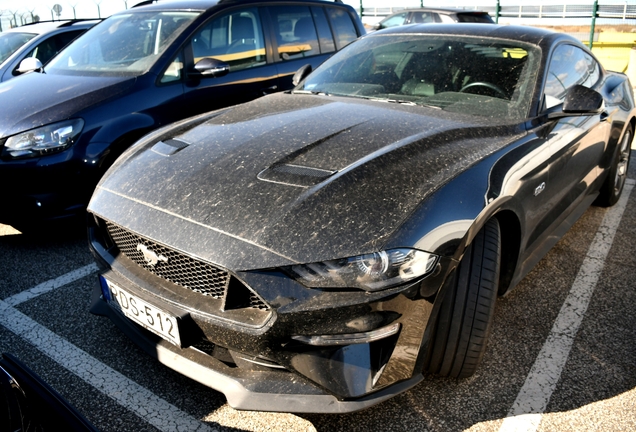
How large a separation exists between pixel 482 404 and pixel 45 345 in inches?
81.2

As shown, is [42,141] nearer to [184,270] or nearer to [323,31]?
[184,270]

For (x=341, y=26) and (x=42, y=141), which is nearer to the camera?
(x=42, y=141)

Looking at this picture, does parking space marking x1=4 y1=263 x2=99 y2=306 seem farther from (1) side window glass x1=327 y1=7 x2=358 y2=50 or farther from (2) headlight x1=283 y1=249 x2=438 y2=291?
(1) side window glass x1=327 y1=7 x2=358 y2=50

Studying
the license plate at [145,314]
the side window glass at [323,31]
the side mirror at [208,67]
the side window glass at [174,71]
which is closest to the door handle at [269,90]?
the side mirror at [208,67]

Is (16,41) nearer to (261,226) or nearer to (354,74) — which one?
(354,74)

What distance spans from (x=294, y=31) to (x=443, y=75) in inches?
96.8

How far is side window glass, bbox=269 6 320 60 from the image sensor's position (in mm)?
5223

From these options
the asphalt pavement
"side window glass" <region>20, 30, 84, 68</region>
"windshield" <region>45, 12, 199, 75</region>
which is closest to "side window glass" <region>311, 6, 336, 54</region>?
"windshield" <region>45, 12, 199, 75</region>

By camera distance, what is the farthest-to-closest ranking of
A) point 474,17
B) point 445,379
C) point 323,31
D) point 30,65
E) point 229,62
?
point 474,17 < point 323,31 < point 30,65 < point 229,62 < point 445,379

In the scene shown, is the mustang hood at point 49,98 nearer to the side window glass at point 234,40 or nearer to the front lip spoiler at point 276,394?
the side window glass at point 234,40

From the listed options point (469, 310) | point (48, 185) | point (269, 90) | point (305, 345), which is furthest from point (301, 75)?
point (305, 345)

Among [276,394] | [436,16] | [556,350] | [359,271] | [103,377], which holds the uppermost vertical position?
[359,271]

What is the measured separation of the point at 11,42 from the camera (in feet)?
25.8

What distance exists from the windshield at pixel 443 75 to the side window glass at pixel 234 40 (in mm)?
1227
